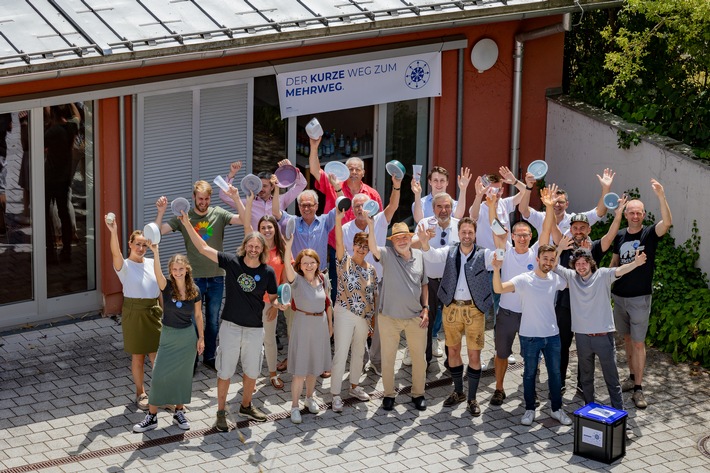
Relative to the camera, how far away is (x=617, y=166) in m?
15.9

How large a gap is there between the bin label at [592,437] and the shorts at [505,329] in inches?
46.4

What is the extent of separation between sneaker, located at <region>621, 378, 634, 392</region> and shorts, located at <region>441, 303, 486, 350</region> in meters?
1.72

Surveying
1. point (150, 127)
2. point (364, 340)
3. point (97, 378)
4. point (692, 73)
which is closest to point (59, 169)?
point (150, 127)

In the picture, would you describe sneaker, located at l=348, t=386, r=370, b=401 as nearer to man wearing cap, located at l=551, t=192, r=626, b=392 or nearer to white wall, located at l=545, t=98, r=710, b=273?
man wearing cap, located at l=551, t=192, r=626, b=392

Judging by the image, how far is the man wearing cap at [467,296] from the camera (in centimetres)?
1209

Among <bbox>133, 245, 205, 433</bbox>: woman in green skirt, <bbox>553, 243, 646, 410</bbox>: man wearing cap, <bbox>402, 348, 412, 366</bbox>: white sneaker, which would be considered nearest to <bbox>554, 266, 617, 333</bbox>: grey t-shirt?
<bbox>553, 243, 646, 410</bbox>: man wearing cap

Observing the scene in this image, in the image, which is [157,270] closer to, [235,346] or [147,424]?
[235,346]

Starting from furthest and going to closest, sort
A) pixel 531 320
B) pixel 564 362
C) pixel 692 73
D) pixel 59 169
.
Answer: pixel 692 73 < pixel 59 169 < pixel 564 362 < pixel 531 320

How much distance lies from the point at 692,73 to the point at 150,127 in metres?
6.83

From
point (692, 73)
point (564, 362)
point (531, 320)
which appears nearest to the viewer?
point (531, 320)

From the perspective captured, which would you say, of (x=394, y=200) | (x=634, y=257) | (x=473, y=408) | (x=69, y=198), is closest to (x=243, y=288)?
(x=394, y=200)

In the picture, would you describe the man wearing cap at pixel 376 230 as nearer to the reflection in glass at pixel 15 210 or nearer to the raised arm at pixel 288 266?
the raised arm at pixel 288 266

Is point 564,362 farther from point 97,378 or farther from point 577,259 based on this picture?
point 97,378

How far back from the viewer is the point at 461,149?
54.0ft
